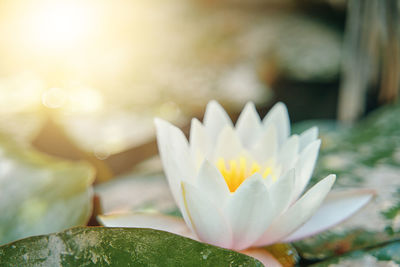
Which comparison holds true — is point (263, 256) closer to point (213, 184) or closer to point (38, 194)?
point (213, 184)

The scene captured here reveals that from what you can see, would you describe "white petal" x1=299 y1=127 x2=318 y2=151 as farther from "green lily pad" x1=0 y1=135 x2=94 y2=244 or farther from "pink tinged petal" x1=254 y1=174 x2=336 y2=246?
"green lily pad" x1=0 y1=135 x2=94 y2=244

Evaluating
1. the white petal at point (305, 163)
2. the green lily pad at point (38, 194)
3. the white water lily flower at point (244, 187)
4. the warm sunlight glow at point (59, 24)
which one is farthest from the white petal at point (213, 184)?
the warm sunlight glow at point (59, 24)

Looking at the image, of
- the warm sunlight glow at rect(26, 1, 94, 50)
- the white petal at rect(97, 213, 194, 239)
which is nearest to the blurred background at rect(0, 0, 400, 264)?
the warm sunlight glow at rect(26, 1, 94, 50)

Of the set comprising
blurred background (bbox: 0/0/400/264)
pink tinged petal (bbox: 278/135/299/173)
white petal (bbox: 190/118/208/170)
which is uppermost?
blurred background (bbox: 0/0/400/264)

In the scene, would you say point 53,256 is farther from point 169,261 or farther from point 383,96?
point 383,96

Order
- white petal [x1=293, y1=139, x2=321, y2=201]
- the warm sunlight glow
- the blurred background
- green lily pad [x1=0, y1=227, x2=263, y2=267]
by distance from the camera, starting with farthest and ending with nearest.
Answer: the warm sunlight glow, the blurred background, white petal [x1=293, y1=139, x2=321, y2=201], green lily pad [x1=0, y1=227, x2=263, y2=267]

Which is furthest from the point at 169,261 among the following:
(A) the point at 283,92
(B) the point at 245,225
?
(A) the point at 283,92

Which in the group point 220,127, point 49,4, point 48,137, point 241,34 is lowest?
point 220,127
